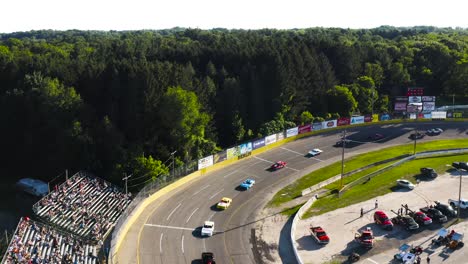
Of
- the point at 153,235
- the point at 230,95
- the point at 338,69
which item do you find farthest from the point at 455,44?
the point at 153,235

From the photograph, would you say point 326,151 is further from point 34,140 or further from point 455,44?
point 455,44

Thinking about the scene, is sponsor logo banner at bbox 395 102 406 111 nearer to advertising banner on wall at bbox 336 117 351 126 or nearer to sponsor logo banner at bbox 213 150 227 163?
advertising banner on wall at bbox 336 117 351 126

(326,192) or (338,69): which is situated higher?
(338,69)

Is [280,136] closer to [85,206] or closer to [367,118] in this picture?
[367,118]

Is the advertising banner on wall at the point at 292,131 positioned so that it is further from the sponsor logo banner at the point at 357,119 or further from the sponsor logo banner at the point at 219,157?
the sponsor logo banner at the point at 219,157

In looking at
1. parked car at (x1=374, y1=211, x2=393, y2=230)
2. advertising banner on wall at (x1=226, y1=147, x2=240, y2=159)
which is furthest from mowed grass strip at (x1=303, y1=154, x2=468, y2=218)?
advertising banner on wall at (x1=226, y1=147, x2=240, y2=159)

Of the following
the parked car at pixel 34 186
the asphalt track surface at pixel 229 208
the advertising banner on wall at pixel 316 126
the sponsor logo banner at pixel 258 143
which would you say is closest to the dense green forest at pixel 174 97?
the parked car at pixel 34 186

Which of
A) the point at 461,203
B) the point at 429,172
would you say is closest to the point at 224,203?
the point at 461,203
